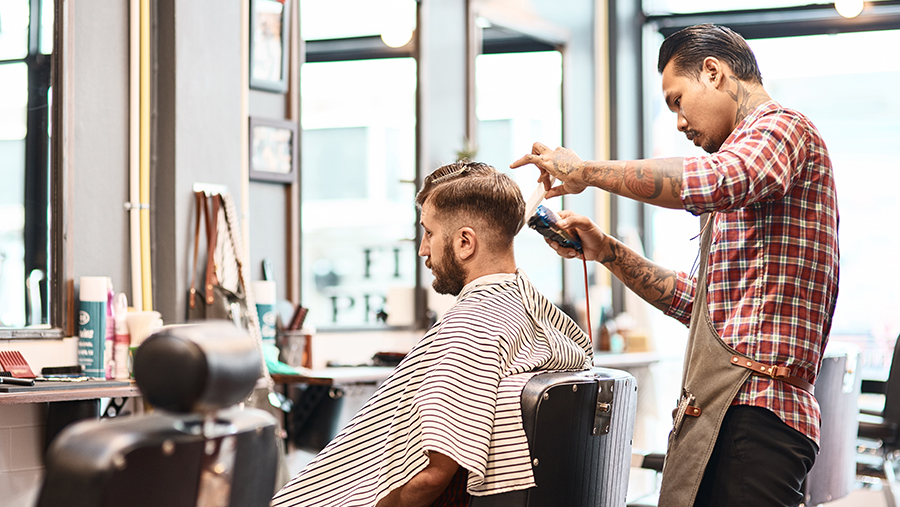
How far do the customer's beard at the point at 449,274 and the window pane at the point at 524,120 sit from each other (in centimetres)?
239

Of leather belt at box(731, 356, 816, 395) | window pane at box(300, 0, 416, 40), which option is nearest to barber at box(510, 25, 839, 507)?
leather belt at box(731, 356, 816, 395)

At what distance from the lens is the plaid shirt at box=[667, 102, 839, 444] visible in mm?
1452

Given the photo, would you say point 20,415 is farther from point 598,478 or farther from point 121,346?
point 598,478

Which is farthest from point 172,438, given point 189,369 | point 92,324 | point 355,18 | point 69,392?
point 355,18

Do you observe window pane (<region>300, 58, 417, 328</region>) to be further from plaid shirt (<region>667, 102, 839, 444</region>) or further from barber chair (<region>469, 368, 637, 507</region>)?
plaid shirt (<region>667, 102, 839, 444</region>)

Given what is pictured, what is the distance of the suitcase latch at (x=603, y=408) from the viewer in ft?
5.21

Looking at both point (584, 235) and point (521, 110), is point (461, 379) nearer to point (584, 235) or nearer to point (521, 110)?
point (584, 235)

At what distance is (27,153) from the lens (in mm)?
2568

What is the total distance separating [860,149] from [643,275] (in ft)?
11.8

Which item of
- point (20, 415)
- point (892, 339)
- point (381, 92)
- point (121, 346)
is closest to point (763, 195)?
point (121, 346)

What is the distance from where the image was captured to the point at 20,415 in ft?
8.14

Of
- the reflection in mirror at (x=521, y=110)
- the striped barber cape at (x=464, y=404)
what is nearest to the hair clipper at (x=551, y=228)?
the striped barber cape at (x=464, y=404)

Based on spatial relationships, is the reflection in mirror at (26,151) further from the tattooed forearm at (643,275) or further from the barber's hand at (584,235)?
the tattooed forearm at (643,275)

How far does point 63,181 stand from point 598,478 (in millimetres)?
1843
